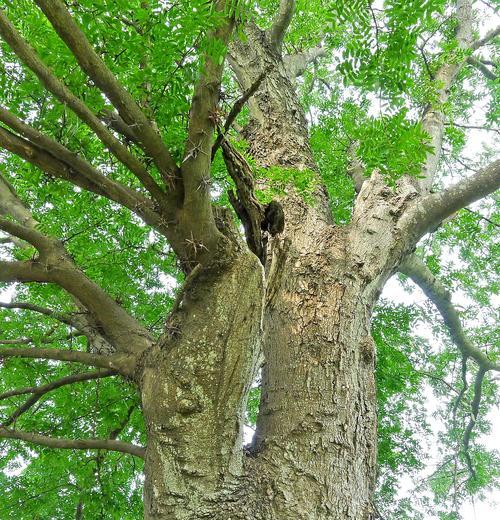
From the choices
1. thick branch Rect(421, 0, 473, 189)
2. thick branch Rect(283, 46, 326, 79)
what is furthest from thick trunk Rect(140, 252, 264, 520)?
thick branch Rect(283, 46, 326, 79)

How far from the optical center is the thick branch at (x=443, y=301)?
14.3 ft

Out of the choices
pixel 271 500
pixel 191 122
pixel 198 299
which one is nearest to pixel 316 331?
pixel 198 299

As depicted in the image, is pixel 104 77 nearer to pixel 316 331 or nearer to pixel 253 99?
pixel 316 331

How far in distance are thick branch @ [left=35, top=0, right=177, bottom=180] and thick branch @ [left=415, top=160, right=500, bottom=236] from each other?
1880 mm

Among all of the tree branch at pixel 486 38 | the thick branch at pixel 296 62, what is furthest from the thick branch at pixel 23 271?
the tree branch at pixel 486 38

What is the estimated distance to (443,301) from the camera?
4.75 metres

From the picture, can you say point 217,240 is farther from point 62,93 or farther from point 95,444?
point 95,444

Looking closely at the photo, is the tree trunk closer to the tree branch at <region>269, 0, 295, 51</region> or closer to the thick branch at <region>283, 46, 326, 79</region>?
the tree branch at <region>269, 0, 295, 51</region>

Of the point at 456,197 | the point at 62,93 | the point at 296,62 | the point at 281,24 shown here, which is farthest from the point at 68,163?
the point at 296,62

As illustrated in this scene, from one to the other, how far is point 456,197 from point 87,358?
95.3 inches

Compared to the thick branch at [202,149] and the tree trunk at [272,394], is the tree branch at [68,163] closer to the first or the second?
the thick branch at [202,149]

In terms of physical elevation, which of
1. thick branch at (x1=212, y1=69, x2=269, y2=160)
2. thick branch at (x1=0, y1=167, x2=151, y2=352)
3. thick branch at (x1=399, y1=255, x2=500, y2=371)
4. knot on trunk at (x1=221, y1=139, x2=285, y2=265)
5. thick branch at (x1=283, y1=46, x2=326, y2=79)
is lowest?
thick branch at (x1=0, y1=167, x2=151, y2=352)

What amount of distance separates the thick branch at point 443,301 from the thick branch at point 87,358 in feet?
8.09

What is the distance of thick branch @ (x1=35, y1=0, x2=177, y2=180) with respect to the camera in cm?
156
